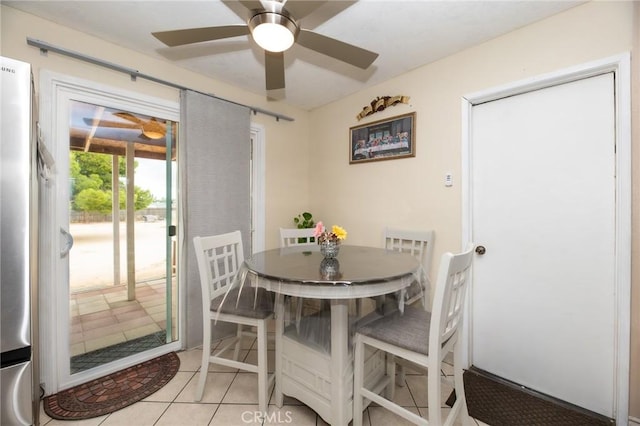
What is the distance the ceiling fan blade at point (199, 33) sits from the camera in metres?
1.45

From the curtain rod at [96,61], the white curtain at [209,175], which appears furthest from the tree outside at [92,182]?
the curtain rod at [96,61]

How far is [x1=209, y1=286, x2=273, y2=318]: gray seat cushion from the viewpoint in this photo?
173 cm

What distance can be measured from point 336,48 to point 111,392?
2.60 metres

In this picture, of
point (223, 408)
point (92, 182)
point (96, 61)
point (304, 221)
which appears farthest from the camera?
point (304, 221)

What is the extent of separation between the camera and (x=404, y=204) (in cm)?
258

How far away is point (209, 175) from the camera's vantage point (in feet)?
8.28

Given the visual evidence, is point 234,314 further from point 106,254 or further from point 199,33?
point 199,33

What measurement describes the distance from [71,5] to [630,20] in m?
3.24

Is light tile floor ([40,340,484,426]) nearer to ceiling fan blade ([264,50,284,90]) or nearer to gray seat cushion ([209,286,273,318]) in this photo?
gray seat cushion ([209,286,273,318])

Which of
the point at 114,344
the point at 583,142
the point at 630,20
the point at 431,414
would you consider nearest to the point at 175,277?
the point at 114,344

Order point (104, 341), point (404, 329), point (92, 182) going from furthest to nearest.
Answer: point (104, 341)
point (92, 182)
point (404, 329)

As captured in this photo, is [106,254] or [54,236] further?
[106,254]

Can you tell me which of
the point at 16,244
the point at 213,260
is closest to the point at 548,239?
the point at 213,260

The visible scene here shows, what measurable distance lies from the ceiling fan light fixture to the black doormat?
2331mm
